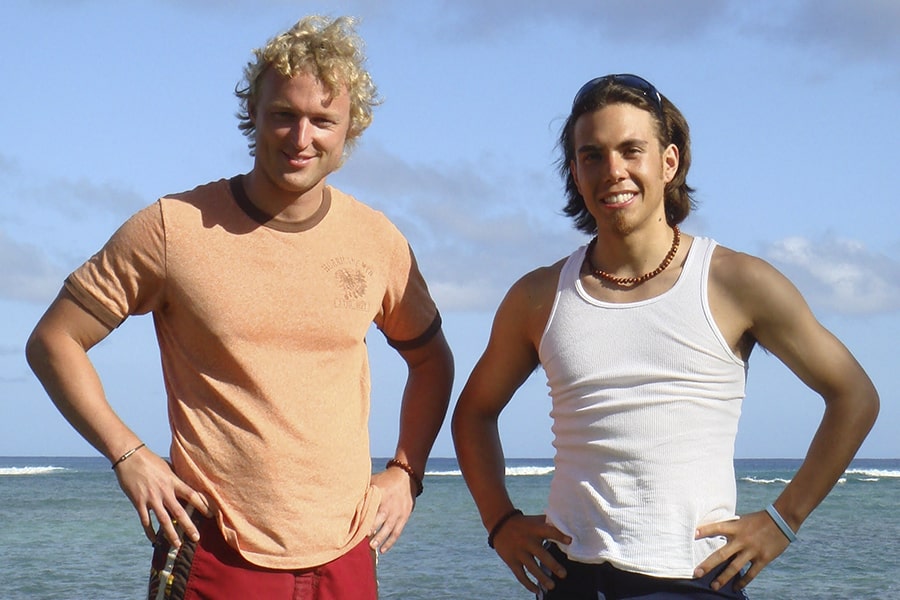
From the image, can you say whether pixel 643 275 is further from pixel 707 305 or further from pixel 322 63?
pixel 322 63

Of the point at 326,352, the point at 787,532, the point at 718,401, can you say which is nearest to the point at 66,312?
the point at 326,352

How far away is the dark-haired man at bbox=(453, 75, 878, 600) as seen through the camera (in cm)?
322

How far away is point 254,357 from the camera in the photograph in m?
3.25

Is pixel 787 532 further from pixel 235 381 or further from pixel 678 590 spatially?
pixel 235 381

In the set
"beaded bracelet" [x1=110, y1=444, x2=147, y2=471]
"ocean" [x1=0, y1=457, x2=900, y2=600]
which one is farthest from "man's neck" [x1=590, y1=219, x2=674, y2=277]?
"ocean" [x1=0, y1=457, x2=900, y2=600]

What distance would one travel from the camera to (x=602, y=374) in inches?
129

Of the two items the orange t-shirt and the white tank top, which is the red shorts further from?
the white tank top

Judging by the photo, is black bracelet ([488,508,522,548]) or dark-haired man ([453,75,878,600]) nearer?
dark-haired man ([453,75,878,600])

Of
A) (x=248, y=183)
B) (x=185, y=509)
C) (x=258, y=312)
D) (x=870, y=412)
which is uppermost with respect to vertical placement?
(x=248, y=183)

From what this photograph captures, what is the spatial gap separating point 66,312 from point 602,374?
1512mm

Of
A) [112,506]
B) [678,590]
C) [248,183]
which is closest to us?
[678,590]

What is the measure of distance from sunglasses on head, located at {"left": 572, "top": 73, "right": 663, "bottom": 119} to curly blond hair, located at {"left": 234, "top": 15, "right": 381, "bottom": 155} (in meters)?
0.64

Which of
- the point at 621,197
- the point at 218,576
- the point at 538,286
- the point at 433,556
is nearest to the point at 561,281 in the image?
the point at 538,286

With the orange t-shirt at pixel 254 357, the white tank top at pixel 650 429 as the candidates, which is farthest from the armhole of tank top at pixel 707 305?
the orange t-shirt at pixel 254 357
